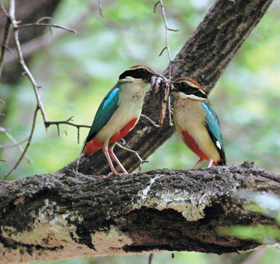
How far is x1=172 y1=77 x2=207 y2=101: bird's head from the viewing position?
14.8 feet

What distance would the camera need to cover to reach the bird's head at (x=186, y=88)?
4.51 m

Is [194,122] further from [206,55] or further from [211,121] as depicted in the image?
[206,55]

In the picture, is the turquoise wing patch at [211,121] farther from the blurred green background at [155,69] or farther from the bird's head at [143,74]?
the blurred green background at [155,69]

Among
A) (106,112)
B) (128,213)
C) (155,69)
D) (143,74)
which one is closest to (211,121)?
(143,74)

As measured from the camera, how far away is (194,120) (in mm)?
4508

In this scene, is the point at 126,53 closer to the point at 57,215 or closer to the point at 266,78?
the point at 266,78

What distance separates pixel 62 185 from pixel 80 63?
24.7ft

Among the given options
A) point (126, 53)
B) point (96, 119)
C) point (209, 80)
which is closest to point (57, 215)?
point (96, 119)

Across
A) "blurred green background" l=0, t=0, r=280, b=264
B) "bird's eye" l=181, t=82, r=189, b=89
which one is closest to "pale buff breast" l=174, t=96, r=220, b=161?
"bird's eye" l=181, t=82, r=189, b=89

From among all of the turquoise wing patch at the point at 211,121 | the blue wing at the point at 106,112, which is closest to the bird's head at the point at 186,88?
the turquoise wing patch at the point at 211,121

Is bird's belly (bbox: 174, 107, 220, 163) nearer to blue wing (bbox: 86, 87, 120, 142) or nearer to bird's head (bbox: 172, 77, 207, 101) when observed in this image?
bird's head (bbox: 172, 77, 207, 101)

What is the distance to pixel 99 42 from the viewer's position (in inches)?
416

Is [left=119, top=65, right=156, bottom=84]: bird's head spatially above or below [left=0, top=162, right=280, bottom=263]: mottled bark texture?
above

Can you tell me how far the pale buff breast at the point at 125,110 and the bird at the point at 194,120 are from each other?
459 mm
